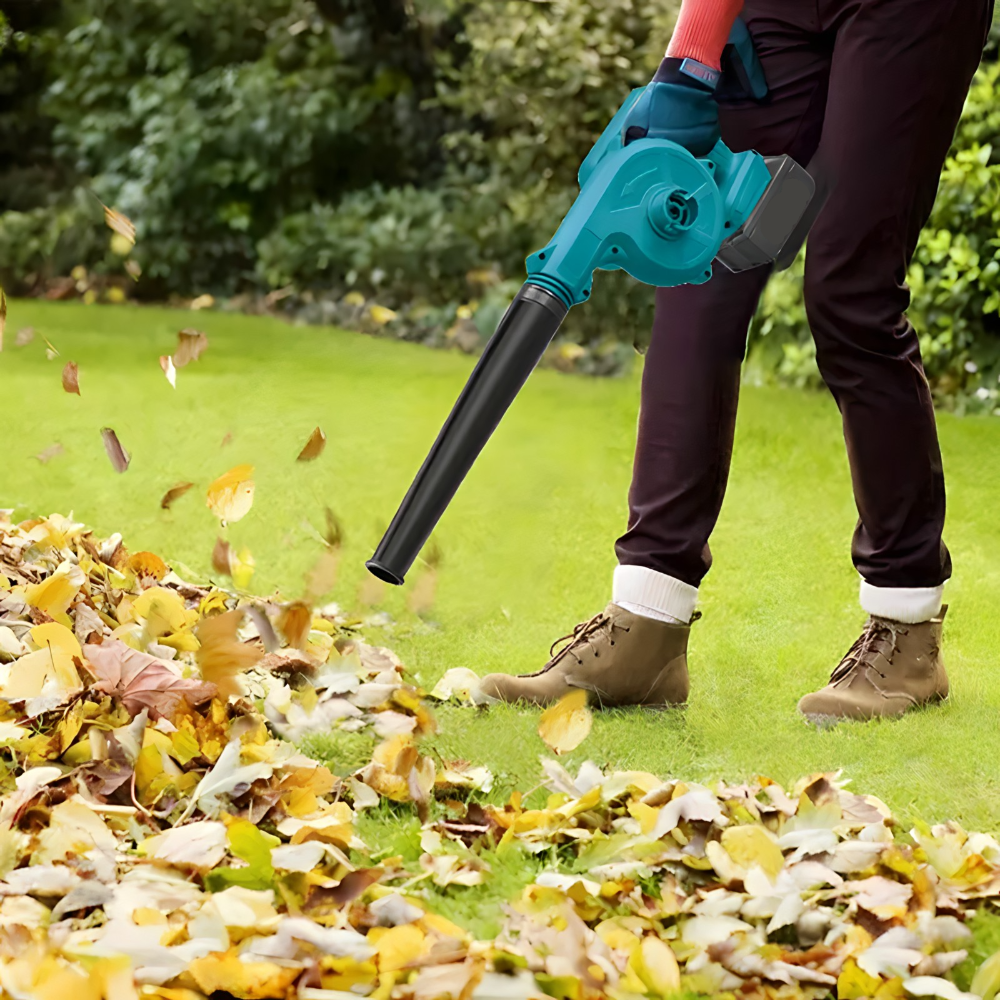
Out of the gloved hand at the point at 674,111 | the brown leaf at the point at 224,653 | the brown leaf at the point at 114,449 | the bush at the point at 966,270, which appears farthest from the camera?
the bush at the point at 966,270

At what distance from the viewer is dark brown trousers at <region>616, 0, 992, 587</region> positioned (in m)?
2.27

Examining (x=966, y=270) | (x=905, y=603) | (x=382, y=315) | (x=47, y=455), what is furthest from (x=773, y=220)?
(x=382, y=315)

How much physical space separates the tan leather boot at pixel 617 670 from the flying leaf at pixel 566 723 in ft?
0.38

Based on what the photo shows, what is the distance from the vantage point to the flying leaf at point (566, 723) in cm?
225

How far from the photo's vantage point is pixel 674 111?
6.98 feet

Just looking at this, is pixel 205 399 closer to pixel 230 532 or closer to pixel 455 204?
pixel 230 532

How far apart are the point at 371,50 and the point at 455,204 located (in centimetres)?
134

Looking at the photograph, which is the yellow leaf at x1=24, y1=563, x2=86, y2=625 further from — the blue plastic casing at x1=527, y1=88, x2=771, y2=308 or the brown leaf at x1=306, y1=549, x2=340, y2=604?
the blue plastic casing at x1=527, y1=88, x2=771, y2=308

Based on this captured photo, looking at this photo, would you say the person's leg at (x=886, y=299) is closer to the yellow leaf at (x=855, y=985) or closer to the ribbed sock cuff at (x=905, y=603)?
the ribbed sock cuff at (x=905, y=603)

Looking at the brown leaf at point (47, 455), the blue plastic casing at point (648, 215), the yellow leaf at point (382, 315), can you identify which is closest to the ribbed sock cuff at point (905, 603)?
the blue plastic casing at point (648, 215)

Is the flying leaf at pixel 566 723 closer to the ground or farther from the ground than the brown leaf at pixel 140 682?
farther from the ground

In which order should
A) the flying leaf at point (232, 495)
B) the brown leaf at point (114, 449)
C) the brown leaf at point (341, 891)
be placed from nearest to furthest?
the brown leaf at point (341, 891), the brown leaf at point (114, 449), the flying leaf at point (232, 495)

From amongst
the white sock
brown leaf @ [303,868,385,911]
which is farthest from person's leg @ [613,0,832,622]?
brown leaf @ [303,868,385,911]

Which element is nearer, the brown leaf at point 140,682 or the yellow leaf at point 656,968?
the yellow leaf at point 656,968
